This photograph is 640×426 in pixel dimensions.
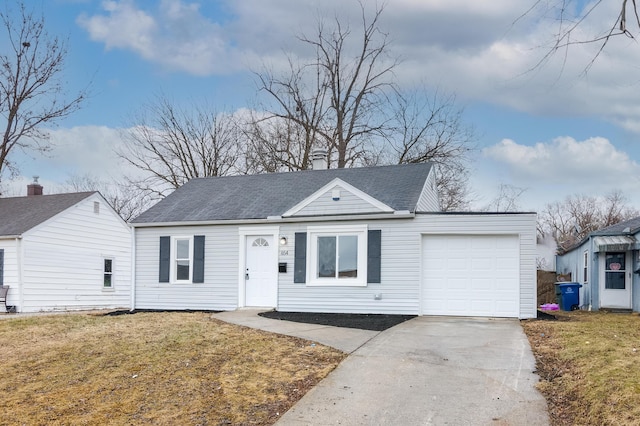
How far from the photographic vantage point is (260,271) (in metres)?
14.9

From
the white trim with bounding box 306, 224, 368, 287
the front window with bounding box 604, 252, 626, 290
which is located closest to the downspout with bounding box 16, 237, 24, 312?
the white trim with bounding box 306, 224, 368, 287

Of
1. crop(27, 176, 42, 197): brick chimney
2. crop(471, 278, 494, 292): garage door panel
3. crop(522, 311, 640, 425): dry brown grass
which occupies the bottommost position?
crop(522, 311, 640, 425): dry brown grass

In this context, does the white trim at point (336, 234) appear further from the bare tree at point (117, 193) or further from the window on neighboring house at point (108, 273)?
the bare tree at point (117, 193)

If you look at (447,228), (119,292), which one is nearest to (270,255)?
(447,228)

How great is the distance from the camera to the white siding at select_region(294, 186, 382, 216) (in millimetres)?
13656

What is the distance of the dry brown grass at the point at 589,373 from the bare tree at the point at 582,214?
31231 mm

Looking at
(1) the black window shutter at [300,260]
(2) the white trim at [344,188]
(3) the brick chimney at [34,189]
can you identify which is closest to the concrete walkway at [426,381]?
(1) the black window shutter at [300,260]

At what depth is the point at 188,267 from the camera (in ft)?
51.5

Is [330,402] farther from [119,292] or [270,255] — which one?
[119,292]

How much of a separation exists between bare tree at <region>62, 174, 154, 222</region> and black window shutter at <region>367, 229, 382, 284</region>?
19.5 metres

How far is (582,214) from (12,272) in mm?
37413

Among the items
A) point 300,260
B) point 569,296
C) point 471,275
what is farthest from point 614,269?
point 300,260

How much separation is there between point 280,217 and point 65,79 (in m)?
17.9

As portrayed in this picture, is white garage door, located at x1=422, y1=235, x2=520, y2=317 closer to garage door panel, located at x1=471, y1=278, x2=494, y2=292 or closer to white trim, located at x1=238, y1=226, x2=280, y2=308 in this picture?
garage door panel, located at x1=471, y1=278, x2=494, y2=292
